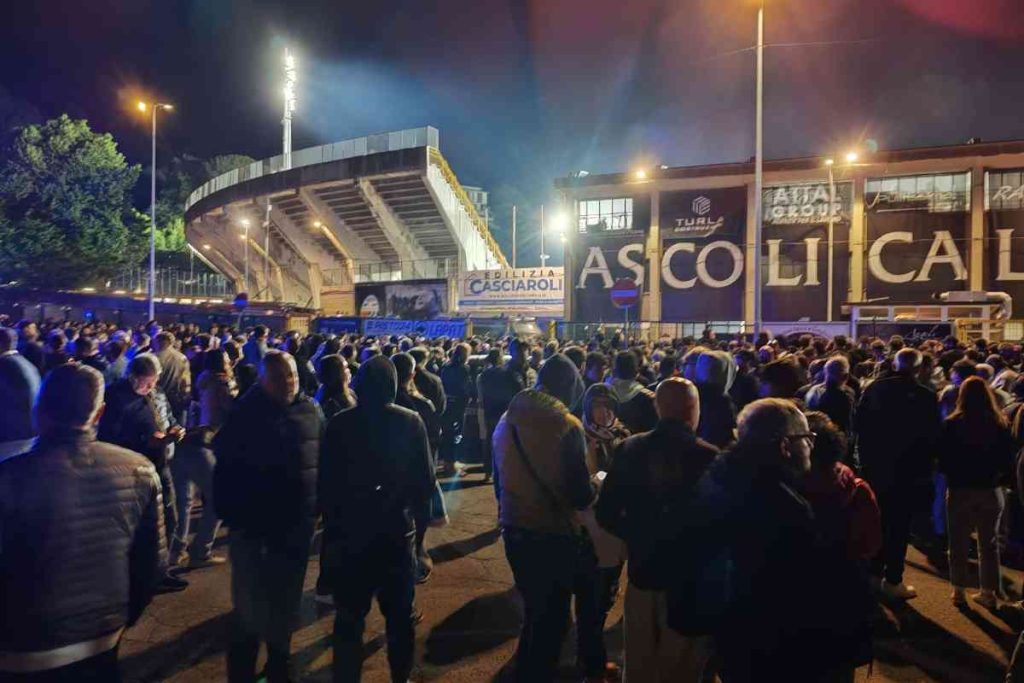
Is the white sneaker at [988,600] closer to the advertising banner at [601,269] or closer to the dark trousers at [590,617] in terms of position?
the dark trousers at [590,617]

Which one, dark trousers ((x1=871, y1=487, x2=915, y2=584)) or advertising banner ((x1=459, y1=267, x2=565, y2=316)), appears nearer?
dark trousers ((x1=871, y1=487, x2=915, y2=584))

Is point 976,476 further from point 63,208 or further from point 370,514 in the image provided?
point 63,208

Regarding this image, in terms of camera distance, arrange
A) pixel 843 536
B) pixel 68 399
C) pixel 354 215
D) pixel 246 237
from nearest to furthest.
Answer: pixel 68 399 → pixel 843 536 → pixel 354 215 → pixel 246 237

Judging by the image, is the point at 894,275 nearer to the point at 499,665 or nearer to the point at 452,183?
the point at 452,183

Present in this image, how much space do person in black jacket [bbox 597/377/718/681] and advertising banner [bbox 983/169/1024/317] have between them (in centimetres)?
3021

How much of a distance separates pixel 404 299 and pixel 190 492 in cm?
2678

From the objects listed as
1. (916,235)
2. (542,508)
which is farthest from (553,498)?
(916,235)

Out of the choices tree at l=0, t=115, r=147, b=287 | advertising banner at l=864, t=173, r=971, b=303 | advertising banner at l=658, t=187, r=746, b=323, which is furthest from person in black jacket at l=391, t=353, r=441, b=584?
tree at l=0, t=115, r=147, b=287

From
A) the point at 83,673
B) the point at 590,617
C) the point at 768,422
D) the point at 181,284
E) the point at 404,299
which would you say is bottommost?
the point at 590,617

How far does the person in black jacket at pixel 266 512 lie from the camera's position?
3525 millimetres

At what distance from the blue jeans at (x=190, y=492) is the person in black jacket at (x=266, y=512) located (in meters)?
2.65

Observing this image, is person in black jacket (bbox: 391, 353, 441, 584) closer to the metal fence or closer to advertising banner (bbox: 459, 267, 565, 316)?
advertising banner (bbox: 459, 267, 565, 316)

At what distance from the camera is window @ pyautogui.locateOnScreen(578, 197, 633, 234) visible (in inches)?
1256

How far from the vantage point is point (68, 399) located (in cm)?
249
